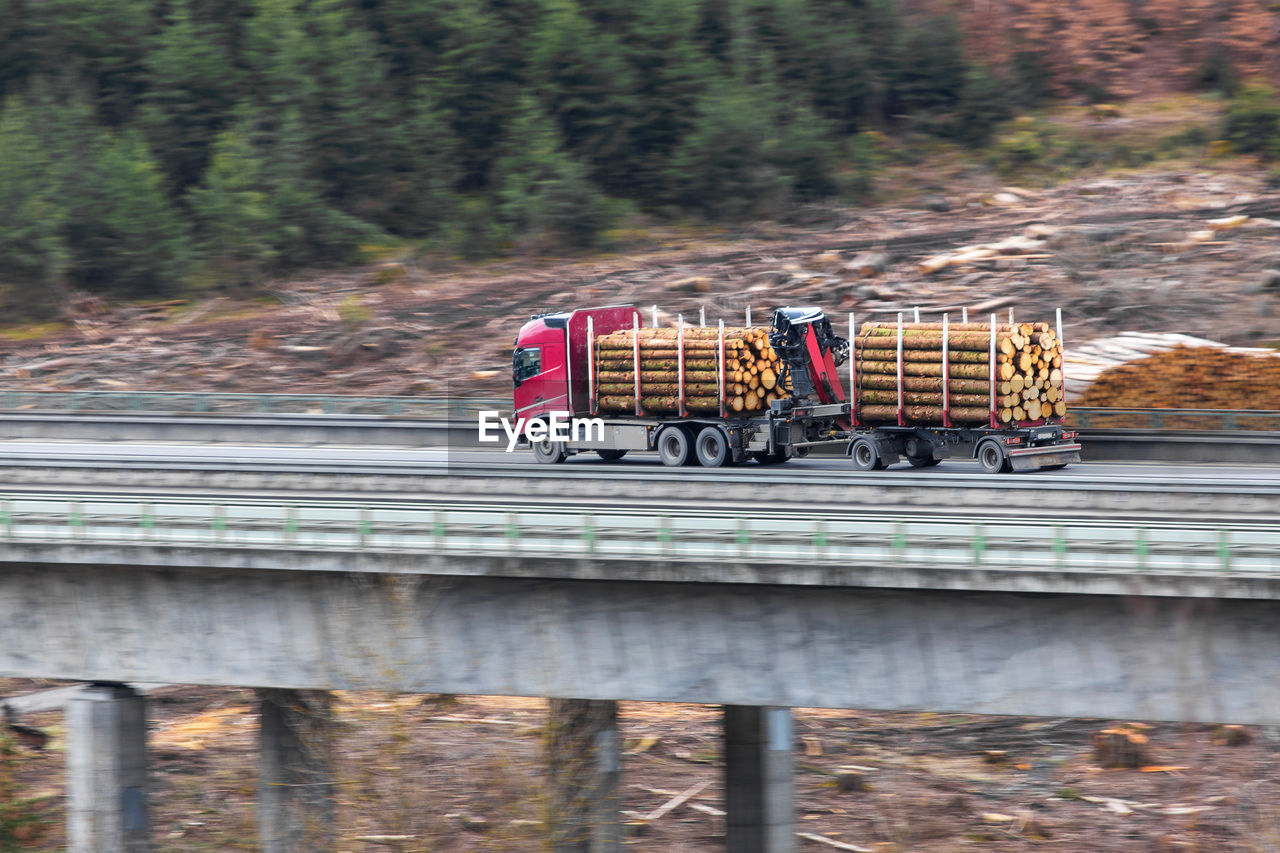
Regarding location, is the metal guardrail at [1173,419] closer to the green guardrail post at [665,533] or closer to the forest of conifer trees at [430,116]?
the green guardrail post at [665,533]

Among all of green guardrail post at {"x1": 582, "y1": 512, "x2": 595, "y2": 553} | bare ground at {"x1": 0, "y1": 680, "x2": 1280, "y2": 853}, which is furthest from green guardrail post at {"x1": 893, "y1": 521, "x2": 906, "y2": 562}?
bare ground at {"x1": 0, "y1": 680, "x2": 1280, "y2": 853}

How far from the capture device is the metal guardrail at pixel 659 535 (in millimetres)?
13297

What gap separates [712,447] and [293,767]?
33.1 feet

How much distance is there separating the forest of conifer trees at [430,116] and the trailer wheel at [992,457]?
93.0ft

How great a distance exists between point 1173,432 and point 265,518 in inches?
708

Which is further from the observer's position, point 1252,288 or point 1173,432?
point 1252,288

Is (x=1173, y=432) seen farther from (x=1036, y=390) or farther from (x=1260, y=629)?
(x=1260, y=629)

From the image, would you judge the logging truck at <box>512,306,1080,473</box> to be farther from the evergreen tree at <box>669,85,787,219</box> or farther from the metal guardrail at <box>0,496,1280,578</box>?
the evergreen tree at <box>669,85,787,219</box>

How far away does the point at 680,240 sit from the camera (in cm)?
4953

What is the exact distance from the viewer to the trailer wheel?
23266mm

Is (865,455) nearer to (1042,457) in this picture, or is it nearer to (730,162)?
(1042,457)

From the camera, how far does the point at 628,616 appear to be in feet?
50.0

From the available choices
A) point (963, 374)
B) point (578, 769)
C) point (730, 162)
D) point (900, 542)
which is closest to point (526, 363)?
point (963, 374)

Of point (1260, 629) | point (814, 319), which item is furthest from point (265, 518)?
point (814, 319)
